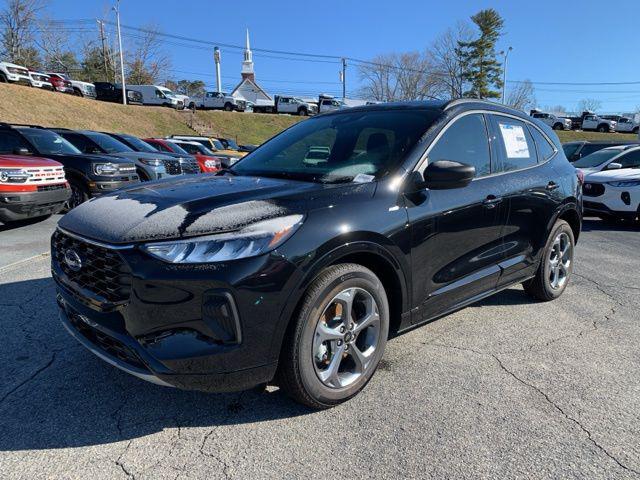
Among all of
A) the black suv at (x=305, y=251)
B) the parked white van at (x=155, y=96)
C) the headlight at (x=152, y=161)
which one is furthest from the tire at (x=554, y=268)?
the parked white van at (x=155, y=96)

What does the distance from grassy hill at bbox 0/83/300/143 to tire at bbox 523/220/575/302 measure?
3197 cm

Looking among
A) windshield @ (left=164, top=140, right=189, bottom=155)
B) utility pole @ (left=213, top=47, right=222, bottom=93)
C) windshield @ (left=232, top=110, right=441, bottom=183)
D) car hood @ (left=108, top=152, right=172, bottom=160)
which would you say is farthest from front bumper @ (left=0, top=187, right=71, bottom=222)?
utility pole @ (left=213, top=47, right=222, bottom=93)

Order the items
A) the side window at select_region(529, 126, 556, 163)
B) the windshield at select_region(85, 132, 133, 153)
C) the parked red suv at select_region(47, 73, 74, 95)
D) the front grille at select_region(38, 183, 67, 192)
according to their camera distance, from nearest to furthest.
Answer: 1. the side window at select_region(529, 126, 556, 163)
2. the front grille at select_region(38, 183, 67, 192)
3. the windshield at select_region(85, 132, 133, 153)
4. the parked red suv at select_region(47, 73, 74, 95)

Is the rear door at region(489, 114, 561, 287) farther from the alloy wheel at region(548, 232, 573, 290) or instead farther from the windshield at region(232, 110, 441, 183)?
the windshield at region(232, 110, 441, 183)

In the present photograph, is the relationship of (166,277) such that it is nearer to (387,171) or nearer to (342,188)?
(342,188)

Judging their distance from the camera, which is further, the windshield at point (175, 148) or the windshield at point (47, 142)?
the windshield at point (175, 148)

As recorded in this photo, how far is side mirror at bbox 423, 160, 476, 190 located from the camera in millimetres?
2971

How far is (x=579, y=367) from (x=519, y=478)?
1428 millimetres

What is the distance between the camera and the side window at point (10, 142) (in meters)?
8.50

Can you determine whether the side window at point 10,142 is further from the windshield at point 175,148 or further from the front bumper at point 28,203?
the windshield at point 175,148

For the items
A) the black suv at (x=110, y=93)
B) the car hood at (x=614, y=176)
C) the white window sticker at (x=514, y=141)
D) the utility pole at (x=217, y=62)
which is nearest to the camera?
the white window sticker at (x=514, y=141)

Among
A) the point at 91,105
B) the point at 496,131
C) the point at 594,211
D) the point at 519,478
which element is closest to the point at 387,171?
the point at 496,131

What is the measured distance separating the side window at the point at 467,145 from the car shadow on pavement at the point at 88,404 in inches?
76.6

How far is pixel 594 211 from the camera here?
966 centimetres
